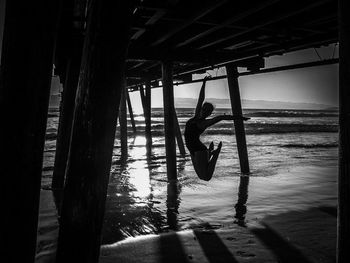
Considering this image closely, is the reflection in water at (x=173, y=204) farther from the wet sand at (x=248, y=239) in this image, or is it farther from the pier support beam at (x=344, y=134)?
the pier support beam at (x=344, y=134)

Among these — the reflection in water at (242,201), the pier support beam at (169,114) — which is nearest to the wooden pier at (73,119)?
the reflection in water at (242,201)

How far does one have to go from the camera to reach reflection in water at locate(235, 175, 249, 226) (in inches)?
195

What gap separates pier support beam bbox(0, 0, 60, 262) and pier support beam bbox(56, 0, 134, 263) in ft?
0.77

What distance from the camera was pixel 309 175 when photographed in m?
8.55

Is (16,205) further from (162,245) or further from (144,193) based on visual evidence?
(144,193)

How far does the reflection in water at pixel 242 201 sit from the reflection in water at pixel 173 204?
0.96 metres

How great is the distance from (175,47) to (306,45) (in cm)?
260

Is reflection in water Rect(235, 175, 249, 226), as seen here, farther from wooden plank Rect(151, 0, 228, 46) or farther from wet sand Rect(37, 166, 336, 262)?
wooden plank Rect(151, 0, 228, 46)

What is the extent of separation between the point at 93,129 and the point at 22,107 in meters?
0.47

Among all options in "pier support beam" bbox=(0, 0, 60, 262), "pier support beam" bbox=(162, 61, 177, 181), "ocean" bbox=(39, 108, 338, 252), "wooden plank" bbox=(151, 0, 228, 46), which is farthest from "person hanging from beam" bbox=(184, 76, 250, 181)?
"pier support beam" bbox=(0, 0, 60, 262)

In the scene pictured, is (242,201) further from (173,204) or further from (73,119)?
(73,119)

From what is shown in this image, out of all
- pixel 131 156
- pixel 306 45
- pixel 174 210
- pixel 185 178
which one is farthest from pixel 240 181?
pixel 131 156

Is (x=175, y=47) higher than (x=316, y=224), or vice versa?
(x=175, y=47)

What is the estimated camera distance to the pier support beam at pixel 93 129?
2.16 metres
